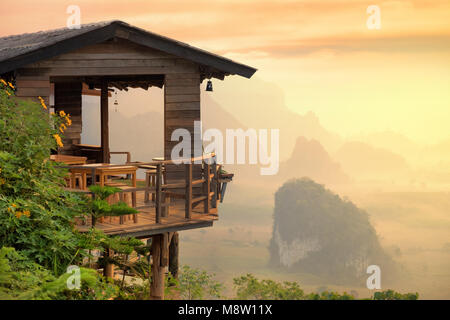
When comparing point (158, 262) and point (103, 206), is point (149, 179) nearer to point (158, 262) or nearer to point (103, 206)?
point (158, 262)

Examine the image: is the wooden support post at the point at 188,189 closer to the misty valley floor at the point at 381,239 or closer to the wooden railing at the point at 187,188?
the wooden railing at the point at 187,188

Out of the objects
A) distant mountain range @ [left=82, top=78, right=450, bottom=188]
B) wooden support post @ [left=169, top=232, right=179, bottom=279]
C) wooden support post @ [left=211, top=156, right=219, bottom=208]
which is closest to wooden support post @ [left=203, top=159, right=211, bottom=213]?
wooden support post @ [left=211, top=156, right=219, bottom=208]

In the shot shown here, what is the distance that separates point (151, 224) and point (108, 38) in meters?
4.18

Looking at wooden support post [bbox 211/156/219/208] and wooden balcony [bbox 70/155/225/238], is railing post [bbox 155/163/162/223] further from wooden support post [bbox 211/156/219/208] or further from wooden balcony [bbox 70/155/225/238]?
wooden support post [bbox 211/156/219/208]

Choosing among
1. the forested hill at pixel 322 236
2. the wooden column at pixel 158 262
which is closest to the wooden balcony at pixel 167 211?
the wooden column at pixel 158 262

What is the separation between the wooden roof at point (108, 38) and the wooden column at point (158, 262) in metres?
3.93

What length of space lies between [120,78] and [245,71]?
500 centimetres

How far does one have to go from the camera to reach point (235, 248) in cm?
12231

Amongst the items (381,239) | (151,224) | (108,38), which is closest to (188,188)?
(151,224)

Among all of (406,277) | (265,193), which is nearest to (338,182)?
(265,193)

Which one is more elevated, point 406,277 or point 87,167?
point 87,167

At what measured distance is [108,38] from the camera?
13.3m

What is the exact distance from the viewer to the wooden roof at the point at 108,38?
12586 millimetres
